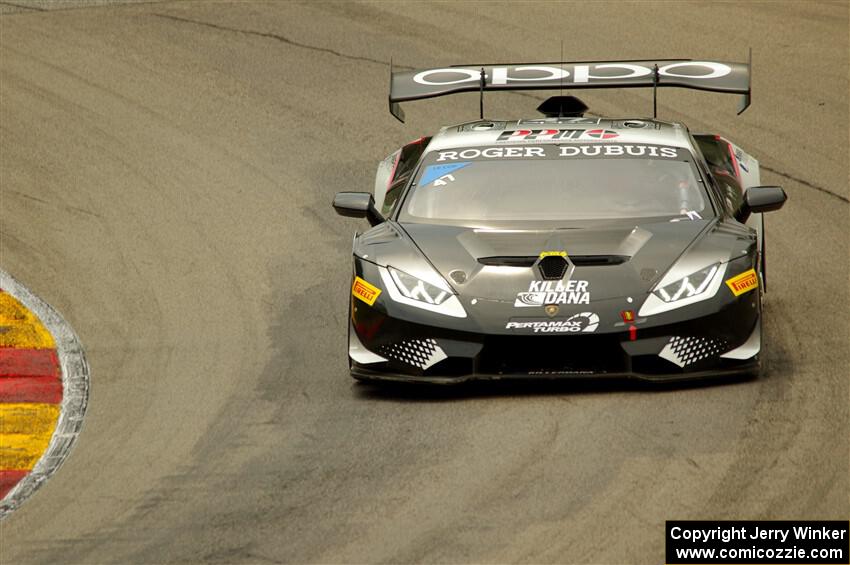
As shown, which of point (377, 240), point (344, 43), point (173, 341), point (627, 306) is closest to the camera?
point (627, 306)

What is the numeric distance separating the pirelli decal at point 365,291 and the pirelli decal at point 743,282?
1.82 meters

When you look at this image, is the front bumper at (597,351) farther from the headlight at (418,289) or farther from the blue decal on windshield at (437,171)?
the blue decal on windshield at (437,171)

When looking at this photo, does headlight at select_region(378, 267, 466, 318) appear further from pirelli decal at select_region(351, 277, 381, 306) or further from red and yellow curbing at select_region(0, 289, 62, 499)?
red and yellow curbing at select_region(0, 289, 62, 499)

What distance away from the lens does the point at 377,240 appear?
350 inches

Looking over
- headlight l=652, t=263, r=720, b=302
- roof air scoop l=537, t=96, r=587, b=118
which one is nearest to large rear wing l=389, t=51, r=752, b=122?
roof air scoop l=537, t=96, r=587, b=118

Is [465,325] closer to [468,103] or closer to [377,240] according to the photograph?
[377,240]

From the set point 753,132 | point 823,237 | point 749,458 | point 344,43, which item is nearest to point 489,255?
point 749,458

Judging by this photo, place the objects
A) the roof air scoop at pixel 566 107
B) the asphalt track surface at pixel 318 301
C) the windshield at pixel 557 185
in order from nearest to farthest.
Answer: the asphalt track surface at pixel 318 301 → the windshield at pixel 557 185 → the roof air scoop at pixel 566 107

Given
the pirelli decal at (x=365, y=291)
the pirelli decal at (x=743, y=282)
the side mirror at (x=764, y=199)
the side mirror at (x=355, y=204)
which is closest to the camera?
the pirelli decal at (x=743, y=282)

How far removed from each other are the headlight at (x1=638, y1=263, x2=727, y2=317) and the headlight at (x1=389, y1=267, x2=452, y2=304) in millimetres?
1026

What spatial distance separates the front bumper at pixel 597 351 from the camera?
8086 millimetres

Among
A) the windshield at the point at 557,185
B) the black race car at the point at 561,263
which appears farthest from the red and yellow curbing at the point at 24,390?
the windshield at the point at 557,185

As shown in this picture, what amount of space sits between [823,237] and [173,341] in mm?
4597

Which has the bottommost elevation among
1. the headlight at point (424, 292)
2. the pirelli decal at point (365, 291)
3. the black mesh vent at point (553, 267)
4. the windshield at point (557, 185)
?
the pirelli decal at point (365, 291)
